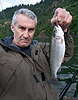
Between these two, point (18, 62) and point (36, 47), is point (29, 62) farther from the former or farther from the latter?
point (36, 47)

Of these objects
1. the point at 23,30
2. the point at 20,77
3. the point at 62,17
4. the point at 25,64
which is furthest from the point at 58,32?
the point at 20,77

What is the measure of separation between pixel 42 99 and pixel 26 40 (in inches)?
47.8

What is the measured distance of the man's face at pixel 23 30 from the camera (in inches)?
91.1

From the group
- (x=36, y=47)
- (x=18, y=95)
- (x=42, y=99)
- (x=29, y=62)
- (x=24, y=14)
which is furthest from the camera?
(x=36, y=47)

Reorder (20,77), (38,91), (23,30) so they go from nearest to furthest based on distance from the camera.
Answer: (20,77) → (38,91) → (23,30)

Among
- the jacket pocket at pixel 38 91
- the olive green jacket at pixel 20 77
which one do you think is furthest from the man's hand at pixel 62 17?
the jacket pocket at pixel 38 91

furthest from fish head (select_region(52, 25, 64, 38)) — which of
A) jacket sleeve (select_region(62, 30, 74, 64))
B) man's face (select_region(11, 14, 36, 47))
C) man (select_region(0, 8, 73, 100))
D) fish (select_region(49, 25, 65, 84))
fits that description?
man's face (select_region(11, 14, 36, 47))

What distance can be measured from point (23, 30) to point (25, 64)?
0.76 metres

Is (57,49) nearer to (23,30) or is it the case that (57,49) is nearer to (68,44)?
(68,44)

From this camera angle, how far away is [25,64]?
80.2 inches

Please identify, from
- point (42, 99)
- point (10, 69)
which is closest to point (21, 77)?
point (10, 69)

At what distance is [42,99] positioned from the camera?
204 centimetres

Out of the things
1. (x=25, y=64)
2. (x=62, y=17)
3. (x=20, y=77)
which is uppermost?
(x=62, y=17)

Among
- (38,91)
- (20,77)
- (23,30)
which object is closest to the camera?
(20,77)
